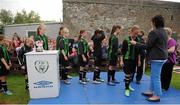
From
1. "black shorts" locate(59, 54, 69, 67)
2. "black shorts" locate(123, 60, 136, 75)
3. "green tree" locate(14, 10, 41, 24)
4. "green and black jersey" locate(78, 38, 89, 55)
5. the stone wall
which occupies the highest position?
the stone wall

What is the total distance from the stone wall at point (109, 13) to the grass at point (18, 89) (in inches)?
268

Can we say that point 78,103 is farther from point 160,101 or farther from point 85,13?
point 85,13

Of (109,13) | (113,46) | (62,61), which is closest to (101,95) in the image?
(113,46)

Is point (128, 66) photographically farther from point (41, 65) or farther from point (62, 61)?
point (62, 61)

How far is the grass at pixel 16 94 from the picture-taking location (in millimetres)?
7079

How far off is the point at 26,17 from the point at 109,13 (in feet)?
142

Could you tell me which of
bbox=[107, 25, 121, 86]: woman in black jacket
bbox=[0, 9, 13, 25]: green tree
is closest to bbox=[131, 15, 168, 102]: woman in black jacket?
bbox=[107, 25, 121, 86]: woman in black jacket

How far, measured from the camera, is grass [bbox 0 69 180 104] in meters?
7.16

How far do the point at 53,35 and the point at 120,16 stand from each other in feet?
15.9

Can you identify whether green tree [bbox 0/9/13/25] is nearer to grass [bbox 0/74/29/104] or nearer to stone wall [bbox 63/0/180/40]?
stone wall [bbox 63/0/180/40]

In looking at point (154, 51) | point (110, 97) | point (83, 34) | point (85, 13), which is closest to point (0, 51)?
point (83, 34)

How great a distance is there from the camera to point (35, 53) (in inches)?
280

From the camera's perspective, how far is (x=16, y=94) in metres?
7.80

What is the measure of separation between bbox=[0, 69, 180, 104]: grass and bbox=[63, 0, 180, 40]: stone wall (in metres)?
6.81
